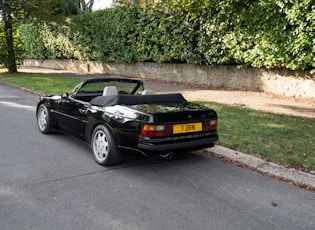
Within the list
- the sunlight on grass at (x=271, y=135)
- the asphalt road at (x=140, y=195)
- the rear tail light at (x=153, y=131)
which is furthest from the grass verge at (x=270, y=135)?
the rear tail light at (x=153, y=131)

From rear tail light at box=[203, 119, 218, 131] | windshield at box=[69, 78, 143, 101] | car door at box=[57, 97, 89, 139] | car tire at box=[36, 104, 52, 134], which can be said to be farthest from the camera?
car tire at box=[36, 104, 52, 134]

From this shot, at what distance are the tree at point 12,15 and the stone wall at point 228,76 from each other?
479 centimetres

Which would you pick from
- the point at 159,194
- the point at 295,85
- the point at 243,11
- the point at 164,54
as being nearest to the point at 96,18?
the point at 164,54

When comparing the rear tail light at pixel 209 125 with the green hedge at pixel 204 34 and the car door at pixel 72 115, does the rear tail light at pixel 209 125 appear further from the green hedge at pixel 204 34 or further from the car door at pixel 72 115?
the green hedge at pixel 204 34

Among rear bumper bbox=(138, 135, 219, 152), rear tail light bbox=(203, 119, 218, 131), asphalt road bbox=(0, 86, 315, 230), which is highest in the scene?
rear tail light bbox=(203, 119, 218, 131)

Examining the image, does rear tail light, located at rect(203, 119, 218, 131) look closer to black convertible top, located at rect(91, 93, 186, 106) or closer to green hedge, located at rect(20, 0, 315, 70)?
black convertible top, located at rect(91, 93, 186, 106)

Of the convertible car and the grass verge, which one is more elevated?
the convertible car

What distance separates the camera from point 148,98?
5145 millimetres

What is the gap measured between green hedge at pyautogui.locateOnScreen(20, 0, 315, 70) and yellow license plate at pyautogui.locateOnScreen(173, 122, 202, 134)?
6.24 meters

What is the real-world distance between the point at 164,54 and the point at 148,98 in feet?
35.1

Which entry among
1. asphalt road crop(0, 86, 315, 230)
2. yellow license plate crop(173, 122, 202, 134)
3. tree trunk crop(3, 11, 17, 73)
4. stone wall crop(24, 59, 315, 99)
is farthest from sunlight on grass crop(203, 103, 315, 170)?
tree trunk crop(3, 11, 17, 73)

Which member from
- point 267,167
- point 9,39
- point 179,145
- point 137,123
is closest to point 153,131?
point 137,123

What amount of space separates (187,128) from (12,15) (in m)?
18.4

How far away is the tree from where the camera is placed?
1875cm
